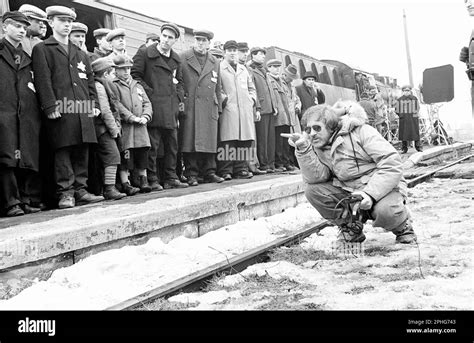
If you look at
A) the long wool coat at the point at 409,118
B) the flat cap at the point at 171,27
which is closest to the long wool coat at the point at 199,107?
the flat cap at the point at 171,27

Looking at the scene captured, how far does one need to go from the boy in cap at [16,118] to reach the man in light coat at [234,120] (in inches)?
114

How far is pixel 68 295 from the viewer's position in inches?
108

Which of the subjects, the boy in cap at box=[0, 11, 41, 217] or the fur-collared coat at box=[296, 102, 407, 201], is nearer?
the fur-collared coat at box=[296, 102, 407, 201]

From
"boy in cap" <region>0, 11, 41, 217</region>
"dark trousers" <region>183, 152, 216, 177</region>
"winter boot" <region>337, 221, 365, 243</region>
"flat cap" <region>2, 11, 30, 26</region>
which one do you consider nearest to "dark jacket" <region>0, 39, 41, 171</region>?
"boy in cap" <region>0, 11, 41, 217</region>

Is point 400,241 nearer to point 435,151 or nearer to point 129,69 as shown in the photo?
point 129,69

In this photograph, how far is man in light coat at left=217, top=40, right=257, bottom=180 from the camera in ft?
22.1

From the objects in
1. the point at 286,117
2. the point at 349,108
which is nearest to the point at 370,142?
the point at 349,108

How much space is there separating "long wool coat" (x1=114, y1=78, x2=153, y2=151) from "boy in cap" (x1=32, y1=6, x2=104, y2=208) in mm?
495

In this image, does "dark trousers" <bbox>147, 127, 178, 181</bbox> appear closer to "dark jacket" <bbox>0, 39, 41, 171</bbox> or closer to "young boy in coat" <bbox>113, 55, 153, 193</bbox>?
"young boy in coat" <bbox>113, 55, 153, 193</bbox>

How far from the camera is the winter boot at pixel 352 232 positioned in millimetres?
3518

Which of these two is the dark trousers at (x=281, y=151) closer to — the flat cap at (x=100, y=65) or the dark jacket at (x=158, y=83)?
the dark jacket at (x=158, y=83)

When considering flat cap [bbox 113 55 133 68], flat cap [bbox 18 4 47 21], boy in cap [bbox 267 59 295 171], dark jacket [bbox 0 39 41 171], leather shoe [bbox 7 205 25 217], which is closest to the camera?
dark jacket [bbox 0 39 41 171]

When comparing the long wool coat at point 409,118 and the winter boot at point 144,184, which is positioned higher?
the long wool coat at point 409,118

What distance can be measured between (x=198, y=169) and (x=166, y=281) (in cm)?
362
